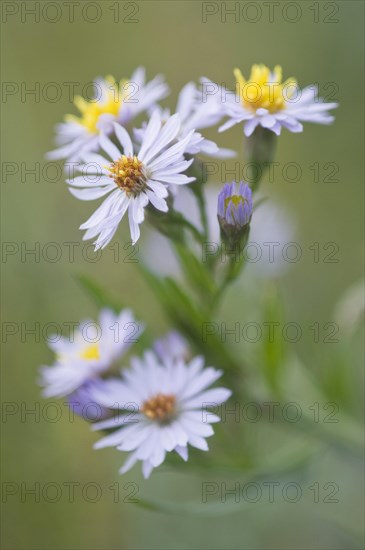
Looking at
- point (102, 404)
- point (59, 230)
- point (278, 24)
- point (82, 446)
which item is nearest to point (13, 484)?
point (82, 446)

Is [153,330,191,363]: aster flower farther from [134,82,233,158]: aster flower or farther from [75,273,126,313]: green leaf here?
[134,82,233,158]: aster flower

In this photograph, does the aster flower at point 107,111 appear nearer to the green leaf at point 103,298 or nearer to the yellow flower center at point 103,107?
the yellow flower center at point 103,107

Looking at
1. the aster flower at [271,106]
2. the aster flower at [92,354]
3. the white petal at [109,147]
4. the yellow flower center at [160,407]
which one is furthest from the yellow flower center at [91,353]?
the aster flower at [271,106]

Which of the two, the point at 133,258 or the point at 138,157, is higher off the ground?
the point at 138,157

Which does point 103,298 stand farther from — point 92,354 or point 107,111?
point 107,111

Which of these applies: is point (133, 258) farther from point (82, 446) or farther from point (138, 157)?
point (82, 446)

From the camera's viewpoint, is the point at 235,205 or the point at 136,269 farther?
the point at 136,269

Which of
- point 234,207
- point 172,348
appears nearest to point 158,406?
point 172,348

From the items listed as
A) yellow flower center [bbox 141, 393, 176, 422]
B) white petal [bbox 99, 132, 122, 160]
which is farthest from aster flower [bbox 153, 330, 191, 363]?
white petal [bbox 99, 132, 122, 160]
